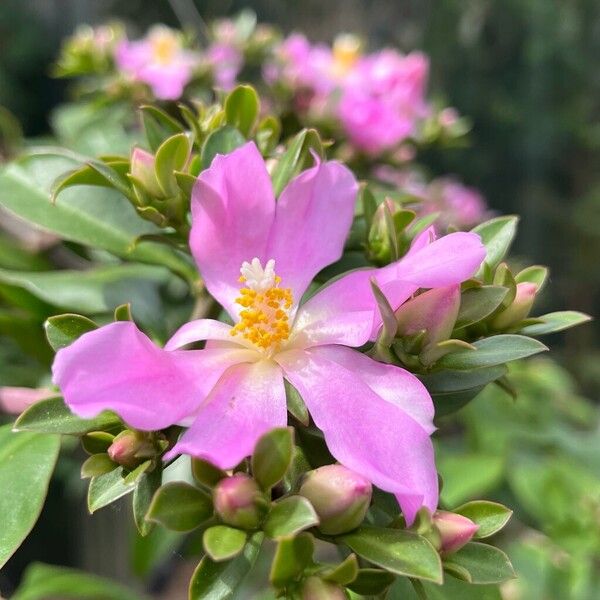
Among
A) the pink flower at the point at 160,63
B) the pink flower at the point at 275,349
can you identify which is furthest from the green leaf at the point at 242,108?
the pink flower at the point at 160,63

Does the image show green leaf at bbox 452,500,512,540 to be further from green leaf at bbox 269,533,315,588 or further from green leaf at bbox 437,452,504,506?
green leaf at bbox 437,452,504,506

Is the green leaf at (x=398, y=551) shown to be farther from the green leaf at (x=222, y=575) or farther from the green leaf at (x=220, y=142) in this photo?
the green leaf at (x=220, y=142)

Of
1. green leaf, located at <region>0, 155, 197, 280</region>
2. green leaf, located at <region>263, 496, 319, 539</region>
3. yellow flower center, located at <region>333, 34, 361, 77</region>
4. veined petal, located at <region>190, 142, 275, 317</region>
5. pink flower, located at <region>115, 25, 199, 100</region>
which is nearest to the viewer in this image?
green leaf, located at <region>263, 496, 319, 539</region>

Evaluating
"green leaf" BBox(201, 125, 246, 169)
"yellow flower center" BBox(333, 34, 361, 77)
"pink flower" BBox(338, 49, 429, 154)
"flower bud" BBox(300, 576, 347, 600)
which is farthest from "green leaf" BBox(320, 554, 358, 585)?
"yellow flower center" BBox(333, 34, 361, 77)

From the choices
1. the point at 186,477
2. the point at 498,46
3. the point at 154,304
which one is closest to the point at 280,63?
the point at 154,304

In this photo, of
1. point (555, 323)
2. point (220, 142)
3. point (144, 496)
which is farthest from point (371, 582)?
point (220, 142)
